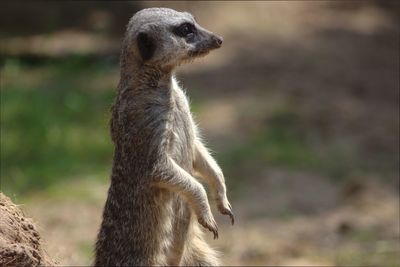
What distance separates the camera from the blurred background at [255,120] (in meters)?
5.79

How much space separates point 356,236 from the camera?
5.64m

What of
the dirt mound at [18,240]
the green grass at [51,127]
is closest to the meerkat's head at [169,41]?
the dirt mound at [18,240]

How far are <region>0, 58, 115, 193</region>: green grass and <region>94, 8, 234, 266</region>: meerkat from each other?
6.43ft

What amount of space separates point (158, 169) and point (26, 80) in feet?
16.8

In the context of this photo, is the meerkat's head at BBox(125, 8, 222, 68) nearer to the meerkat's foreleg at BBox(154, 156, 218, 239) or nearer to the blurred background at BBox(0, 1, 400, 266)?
the meerkat's foreleg at BBox(154, 156, 218, 239)

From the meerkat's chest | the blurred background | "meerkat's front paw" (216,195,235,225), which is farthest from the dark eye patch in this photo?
the blurred background

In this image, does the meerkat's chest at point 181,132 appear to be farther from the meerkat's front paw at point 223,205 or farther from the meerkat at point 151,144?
the meerkat's front paw at point 223,205

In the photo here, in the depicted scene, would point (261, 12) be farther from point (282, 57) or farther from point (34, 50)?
point (34, 50)

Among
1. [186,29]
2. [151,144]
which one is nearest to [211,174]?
[151,144]

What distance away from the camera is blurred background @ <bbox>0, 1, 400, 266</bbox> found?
5.79 m

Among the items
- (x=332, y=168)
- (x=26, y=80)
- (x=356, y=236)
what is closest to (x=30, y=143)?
(x=26, y=80)

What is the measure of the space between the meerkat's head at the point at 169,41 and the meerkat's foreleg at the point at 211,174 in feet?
1.51

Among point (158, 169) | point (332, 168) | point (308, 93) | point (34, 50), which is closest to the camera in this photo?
point (158, 169)

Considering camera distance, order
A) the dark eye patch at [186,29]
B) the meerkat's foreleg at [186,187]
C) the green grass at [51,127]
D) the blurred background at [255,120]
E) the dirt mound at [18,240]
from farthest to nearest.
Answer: the green grass at [51,127] < the blurred background at [255,120] < the dark eye patch at [186,29] < the meerkat's foreleg at [186,187] < the dirt mound at [18,240]
